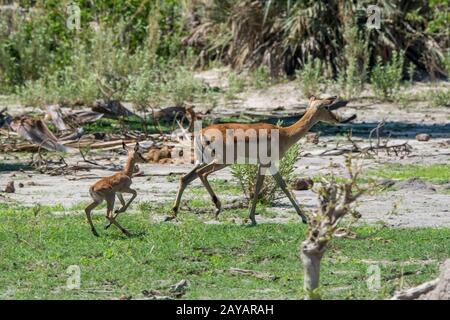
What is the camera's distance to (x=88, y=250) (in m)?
10.5

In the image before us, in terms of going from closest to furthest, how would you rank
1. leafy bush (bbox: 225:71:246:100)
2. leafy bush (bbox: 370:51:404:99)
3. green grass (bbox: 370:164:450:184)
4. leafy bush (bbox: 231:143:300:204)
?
leafy bush (bbox: 231:143:300:204) < green grass (bbox: 370:164:450:184) < leafy bush (bbox: 370:51:404:99) < leafy bush (bbox: 225:71:246:100)

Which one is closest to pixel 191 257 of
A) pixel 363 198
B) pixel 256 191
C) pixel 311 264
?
pixel 256 191

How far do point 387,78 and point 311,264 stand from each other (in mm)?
16002

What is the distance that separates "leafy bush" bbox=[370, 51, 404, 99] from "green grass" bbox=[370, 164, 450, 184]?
24.0ft

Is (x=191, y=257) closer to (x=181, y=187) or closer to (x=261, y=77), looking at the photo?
(x=181, y=187)

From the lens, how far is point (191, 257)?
33.9 ft

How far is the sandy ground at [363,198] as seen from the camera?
12.7m

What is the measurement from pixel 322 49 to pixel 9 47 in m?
6.83

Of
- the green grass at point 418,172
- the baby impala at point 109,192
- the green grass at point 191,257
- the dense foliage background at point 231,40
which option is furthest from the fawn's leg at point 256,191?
the dense foliage background at point 231,40

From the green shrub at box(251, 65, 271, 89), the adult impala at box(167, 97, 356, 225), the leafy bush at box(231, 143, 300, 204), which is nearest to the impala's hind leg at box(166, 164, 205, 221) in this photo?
the adult impala at box(167, 97, 356, 225)

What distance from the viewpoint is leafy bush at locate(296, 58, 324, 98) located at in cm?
2389

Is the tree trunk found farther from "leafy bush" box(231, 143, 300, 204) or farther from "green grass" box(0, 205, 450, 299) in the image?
"leafy bush" box(231, 143, 300, 204)

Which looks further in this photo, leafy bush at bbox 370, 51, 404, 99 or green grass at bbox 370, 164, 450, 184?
leafy bush at bbox 370, 51, 404, 99
